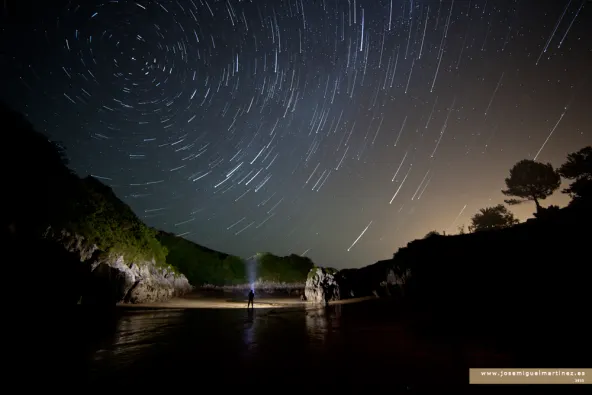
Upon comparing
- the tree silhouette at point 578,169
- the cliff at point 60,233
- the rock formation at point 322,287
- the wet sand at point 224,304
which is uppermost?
the tree silhouette at point 578,169

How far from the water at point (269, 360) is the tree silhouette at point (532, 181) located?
48.1 meters

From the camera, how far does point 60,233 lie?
61.6 feet

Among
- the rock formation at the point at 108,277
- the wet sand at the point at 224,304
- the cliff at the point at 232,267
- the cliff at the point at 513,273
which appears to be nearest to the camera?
the cliff at the point at 513,273

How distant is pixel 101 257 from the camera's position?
23.6m

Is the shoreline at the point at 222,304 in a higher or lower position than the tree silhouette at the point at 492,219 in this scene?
lower

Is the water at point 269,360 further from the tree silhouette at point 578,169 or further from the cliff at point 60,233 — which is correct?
the tree silhouette at point 578,169

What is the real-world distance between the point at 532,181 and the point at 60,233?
64207 millimetres

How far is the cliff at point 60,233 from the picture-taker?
14812 millimetres

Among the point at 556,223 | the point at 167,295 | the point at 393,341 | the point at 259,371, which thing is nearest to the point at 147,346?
the point at 259,371

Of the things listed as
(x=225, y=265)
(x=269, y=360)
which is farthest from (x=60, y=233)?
(x=225, y=265)

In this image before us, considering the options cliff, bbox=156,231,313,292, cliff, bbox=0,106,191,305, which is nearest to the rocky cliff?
cliff, bbox=0,106,191,305

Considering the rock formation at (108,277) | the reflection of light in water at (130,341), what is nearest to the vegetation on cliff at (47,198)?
the rock formation at (108,277)

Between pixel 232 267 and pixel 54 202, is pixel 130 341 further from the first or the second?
pixel 232 267

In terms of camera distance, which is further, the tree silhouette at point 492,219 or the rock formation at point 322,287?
the tree silhouette at point 492,219
